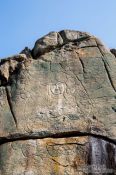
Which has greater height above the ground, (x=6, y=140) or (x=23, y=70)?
(x=23, y=70)

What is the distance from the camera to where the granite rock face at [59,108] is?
11336 millimetres

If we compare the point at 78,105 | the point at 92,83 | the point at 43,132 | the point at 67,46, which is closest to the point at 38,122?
the point at 43,132

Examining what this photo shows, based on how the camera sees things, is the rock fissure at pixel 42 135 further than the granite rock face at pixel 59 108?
Yes

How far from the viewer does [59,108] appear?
12211 mm

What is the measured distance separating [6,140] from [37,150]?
3.11 feet

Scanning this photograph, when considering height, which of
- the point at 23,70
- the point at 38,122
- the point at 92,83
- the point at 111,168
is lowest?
the point at 111,168

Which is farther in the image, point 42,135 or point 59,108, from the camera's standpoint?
point 59,108

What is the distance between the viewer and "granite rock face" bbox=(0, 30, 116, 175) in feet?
37.2

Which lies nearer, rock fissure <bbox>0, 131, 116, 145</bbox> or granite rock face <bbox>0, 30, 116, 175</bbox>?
granite rock face <bbox>0, 30, 116, 175</bbox>

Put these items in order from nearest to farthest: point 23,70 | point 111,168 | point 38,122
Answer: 1. point 111,168
2. point 38,122
3. point 23,70

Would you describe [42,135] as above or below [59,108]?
below

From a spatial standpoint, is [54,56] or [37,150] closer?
[37,150]

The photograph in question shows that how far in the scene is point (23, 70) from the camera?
13086mm

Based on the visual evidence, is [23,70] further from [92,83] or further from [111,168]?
[111,168]
